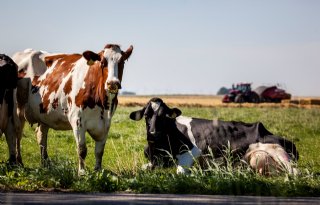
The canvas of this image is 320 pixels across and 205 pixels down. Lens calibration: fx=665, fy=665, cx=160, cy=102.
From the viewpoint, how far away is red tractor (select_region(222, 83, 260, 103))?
6112cm

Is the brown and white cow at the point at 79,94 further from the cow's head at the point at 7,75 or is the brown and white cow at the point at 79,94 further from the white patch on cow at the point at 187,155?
the white patch on cow at the point at 187,155

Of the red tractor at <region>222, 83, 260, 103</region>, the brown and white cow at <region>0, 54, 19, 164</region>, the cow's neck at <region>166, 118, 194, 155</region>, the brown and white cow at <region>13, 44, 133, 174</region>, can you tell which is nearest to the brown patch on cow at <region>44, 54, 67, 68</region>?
the brown and white cow at <region>13, 44, 133, 174</region>

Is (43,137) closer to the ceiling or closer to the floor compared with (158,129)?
closer to the floor

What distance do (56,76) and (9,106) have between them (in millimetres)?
1082

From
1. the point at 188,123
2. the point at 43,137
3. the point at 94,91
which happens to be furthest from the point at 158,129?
the point at 43,137

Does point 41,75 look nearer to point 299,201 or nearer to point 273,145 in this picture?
point 273,145

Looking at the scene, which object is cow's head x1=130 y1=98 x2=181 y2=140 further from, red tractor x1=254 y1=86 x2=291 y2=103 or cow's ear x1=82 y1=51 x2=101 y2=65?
red tractor x1=254 y1=86 x2=291 y2=103

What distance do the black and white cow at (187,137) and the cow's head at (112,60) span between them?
1345mm

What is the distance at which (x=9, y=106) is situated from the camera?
11.8 meters

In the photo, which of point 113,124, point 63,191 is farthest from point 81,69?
point 113,124

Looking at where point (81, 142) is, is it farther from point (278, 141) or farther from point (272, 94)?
point (272, 94)

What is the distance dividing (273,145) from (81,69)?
3.72 m

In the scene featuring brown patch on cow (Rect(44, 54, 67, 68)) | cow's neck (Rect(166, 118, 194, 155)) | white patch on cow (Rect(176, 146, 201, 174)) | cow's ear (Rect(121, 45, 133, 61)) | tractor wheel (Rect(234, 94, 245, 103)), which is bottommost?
tractor wheel (Rect(234, 94, 245, 103))

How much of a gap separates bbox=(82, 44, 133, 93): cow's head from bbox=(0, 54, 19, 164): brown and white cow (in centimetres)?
152
